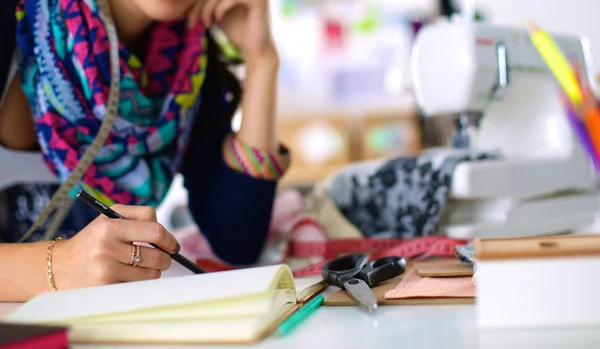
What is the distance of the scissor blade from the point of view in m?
0.56

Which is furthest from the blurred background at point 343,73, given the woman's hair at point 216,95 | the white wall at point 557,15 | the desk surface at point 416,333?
the desk surface at point 416,333

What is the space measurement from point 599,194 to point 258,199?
722 mm

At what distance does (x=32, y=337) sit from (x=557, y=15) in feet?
10.4

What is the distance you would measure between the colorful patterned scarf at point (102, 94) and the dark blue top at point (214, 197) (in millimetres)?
97

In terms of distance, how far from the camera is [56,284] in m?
0.67

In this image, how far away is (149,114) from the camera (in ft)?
3.52

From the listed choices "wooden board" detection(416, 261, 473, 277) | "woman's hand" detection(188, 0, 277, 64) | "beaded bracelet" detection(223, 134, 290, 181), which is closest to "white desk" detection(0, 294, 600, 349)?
"wooden board" detection(416, 261, 473, 277)

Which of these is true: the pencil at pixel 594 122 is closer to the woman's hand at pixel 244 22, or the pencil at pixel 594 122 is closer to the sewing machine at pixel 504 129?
the sewing machine at pixel 504 129

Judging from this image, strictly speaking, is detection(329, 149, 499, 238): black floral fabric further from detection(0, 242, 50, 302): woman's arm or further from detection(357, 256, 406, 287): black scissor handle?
detection(0, 242, 50, 302): woman's arm

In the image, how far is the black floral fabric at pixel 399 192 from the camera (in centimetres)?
111

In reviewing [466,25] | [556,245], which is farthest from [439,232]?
[556,245]

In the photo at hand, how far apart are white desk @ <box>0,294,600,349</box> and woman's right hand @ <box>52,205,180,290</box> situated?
165 mm

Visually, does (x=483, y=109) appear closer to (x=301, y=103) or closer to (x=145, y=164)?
(x=145, y=164)

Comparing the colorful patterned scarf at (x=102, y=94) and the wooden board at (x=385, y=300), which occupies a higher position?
the colorful patterned scarf at (x=102, y=94)
